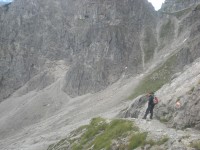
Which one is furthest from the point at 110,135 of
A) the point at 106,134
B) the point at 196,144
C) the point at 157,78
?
the point at 157,78

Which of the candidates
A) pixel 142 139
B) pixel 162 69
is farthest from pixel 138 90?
pixel 142 139

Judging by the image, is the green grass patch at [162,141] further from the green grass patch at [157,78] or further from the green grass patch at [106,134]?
the green grass patch at [157,78]

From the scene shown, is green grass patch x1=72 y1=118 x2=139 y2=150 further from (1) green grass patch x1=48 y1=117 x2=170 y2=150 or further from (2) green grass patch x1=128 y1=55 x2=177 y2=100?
(2) green grass patch x1=128 y1=55 x2=177 y2=100

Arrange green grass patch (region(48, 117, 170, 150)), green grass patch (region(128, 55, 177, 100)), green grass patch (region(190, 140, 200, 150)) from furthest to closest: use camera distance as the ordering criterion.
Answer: green grass patch (region(128, 55, 177, 100)) < green grass patch (region(48, 117, 170, 150)) < green grass patch (region(190, 140, 200, 150))

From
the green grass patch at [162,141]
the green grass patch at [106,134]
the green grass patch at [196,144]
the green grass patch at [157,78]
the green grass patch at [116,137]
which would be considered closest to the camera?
the green grass patch at [196,144]

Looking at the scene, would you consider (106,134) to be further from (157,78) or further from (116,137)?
(157,78)

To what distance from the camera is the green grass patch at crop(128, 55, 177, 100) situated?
171m

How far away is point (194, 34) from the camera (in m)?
174

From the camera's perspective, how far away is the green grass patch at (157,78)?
171 metres

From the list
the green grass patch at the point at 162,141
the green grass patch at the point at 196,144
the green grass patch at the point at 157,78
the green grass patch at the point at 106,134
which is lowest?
the green grass patch at the point at 157,78

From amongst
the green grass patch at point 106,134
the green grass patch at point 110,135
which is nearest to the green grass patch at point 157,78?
the green grass patch at point 106,134

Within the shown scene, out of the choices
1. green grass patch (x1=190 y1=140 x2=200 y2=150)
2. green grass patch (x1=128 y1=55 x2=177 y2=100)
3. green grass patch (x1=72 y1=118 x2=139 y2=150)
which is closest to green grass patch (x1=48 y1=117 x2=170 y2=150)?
green grass patch (x1=72 y1=118 x2=139 y2=150)

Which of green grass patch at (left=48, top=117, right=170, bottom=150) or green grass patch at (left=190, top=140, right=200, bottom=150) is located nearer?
green grass patch at (left=190, top=140, right=200, bottom=150)

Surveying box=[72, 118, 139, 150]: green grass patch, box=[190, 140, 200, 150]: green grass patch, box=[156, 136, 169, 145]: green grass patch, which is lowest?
box=[72, 118, 139, 150]: green grass patch
